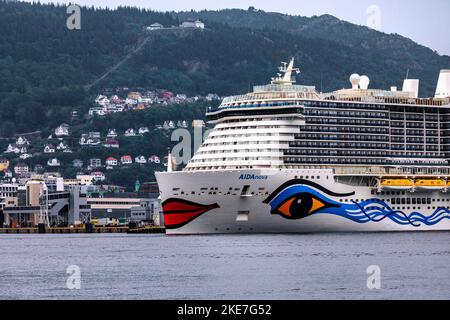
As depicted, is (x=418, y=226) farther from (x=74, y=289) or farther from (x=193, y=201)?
(x=74, y=289)

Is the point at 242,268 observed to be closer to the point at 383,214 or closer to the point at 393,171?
the point at 383,214

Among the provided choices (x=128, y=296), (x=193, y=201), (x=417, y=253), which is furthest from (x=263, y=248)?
(x=128, y=296)

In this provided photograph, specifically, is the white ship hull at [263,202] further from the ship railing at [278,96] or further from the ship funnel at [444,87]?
the ship funnel at [444,87]

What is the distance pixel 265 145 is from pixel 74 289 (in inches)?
1646

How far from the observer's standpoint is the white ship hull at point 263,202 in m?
91.6

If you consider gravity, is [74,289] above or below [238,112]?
below

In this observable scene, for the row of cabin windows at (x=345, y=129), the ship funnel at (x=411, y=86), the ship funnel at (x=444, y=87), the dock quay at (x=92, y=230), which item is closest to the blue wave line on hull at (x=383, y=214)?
the row of cabin windows at (x=345, y=129)

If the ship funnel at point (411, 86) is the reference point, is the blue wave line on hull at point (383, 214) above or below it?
below

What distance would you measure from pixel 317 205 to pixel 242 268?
104 feet

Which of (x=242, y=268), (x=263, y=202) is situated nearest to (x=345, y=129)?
(x=263, y=202)

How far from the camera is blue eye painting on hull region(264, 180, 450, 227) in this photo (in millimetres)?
92188

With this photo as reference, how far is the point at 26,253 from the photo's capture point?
8831 centimetres

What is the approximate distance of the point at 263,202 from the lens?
301ft

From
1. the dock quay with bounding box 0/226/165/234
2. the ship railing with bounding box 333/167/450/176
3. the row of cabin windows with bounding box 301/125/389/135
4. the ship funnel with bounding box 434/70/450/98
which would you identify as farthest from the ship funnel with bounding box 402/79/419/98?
the dock quay with bounding box 0/226/165/234
